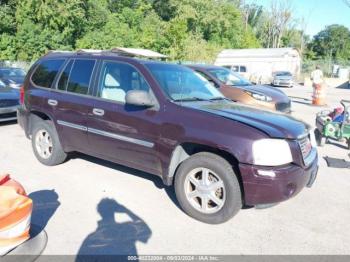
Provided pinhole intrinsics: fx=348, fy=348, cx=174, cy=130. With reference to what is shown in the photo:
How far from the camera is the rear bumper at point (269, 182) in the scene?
3.55m

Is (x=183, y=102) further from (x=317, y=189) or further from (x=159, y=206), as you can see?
(x=317, y=189)

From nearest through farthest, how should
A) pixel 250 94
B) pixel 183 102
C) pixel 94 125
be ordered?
pixel 183 102, pixel 94 125, pixel 250 94

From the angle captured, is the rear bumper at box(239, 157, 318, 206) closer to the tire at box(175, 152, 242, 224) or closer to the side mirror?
the tire at box(175, 152, 242, 224)

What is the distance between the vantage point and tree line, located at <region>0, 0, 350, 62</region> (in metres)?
34.9

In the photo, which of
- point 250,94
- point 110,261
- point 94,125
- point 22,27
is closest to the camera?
point 110,261

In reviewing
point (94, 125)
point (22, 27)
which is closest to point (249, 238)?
point (94, 125)

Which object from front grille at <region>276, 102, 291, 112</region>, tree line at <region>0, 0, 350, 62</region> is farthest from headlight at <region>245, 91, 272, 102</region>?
tree line at <region>0, 0, 350, 62</region>

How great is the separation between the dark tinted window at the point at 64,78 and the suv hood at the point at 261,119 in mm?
2172

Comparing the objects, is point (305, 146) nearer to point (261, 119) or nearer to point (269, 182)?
point (261, 119)

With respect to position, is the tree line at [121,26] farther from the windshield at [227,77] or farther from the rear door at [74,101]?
the rear door at [74,101]

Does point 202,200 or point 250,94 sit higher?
point 250,94

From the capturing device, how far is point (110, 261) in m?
3.18

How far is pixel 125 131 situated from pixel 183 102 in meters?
0.85

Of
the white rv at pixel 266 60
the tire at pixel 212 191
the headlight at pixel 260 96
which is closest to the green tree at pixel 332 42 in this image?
the white rv at pixel 266 60
